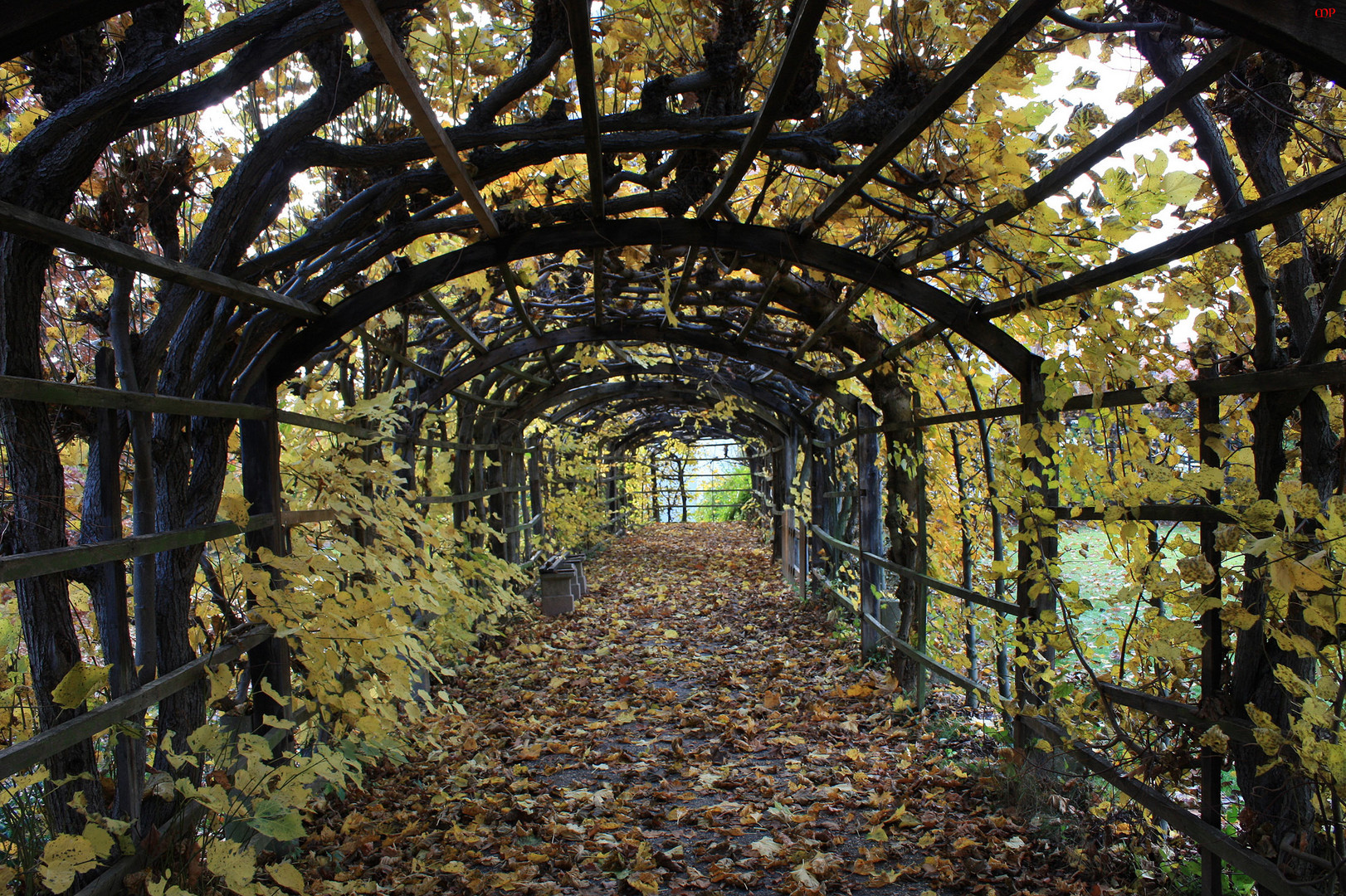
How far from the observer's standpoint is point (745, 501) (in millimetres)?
23969

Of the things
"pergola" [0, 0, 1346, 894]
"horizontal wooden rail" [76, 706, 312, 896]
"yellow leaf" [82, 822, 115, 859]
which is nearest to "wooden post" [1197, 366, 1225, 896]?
"pergola" [0, 0, 1346, 894]

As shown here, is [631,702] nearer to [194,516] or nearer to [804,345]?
[804,345]

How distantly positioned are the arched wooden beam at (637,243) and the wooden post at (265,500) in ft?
0.84

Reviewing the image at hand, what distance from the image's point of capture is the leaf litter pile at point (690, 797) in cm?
308

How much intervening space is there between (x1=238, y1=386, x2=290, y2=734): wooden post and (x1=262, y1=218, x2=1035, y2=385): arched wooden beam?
0.25 metres

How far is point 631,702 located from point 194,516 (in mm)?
3607

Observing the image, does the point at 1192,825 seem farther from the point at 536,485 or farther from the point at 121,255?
the point at 536,485

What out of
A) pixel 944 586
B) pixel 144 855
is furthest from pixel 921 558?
pixel 144 855

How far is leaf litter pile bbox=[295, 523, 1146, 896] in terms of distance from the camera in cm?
A: 308

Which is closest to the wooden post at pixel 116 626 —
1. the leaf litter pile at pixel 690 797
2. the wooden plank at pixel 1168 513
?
the leaf litter pile at pixel 690 797

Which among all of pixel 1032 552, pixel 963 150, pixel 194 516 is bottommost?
pixel 1032 552

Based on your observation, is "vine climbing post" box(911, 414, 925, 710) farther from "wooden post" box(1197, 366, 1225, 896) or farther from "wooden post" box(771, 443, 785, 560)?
"wooden post" box(771, 443, 785, 560)

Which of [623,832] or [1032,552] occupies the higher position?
[1032,552]

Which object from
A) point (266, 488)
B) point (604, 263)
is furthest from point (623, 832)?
point (604, 263)
